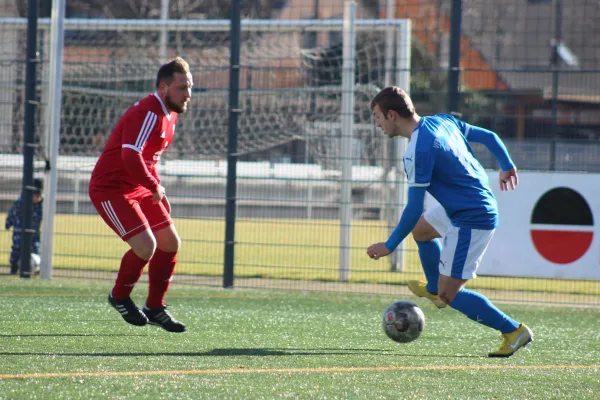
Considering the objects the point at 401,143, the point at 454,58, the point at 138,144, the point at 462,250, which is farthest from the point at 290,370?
the point at 401,143

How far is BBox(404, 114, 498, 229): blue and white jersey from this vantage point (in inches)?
230

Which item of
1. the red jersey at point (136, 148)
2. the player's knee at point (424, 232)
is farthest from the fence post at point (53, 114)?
the player's knee at point (424, 232)

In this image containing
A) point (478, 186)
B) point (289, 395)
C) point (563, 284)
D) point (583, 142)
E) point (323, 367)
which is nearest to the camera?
point (289, 395)

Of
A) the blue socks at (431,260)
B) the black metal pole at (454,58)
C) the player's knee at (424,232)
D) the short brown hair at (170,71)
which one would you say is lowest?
the blue socks at (431,260)

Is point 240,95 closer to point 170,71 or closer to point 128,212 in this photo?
point 170,71

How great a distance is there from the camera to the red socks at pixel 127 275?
268 inches

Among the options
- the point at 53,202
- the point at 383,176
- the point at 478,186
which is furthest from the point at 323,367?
the point at 383,176

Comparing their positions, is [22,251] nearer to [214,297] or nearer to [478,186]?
[214,297]

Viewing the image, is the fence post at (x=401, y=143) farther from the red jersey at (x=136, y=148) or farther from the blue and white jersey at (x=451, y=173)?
the blue and white jersey at (x=451, y=173)

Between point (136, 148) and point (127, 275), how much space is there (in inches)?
38.6

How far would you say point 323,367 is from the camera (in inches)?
221

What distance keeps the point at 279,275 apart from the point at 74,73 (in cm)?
413

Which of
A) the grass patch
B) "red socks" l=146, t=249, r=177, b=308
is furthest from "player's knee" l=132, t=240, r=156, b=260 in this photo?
the grass patch

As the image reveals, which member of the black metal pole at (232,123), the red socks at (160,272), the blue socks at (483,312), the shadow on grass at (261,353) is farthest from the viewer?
the black metal pole at (232,123)
